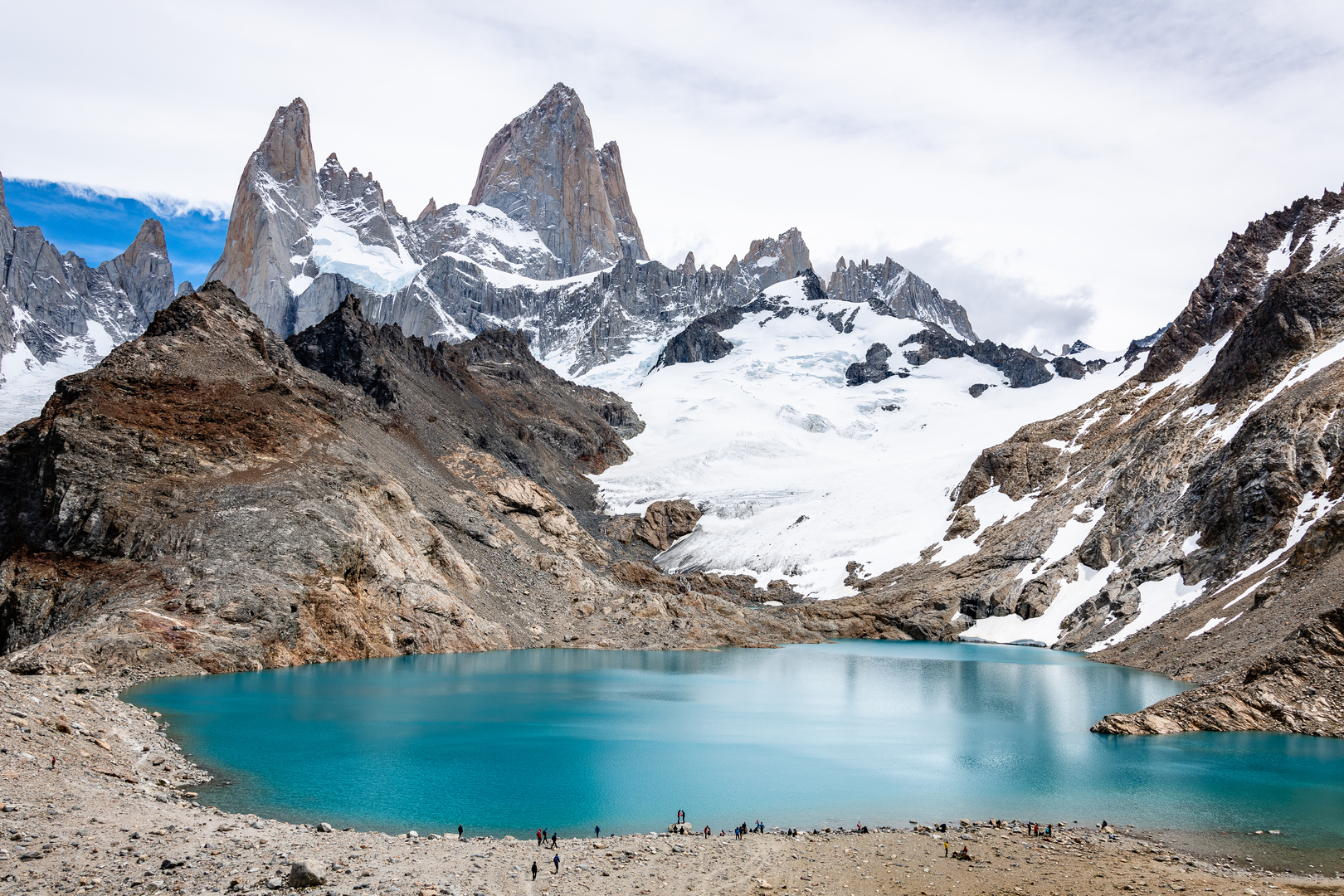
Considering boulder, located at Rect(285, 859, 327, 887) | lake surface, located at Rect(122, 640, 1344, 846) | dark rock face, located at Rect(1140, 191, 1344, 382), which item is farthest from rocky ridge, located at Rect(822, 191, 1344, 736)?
boulder, located at Rect(285, 859, 327, 887)

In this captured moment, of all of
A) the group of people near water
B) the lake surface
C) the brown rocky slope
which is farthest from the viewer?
the brown rocky slope

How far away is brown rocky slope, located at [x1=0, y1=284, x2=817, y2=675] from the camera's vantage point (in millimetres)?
49594

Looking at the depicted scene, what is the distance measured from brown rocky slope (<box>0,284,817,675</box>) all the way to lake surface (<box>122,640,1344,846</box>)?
4036mm

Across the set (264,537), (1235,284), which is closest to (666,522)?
(264,537)

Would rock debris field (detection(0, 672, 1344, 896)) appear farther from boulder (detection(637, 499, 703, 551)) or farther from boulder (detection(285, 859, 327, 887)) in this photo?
boulder (detection(637, 499, 703, 551))

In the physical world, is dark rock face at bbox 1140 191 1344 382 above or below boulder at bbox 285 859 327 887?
above

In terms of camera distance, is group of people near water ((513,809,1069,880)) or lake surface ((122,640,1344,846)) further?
lake surface ((122,640,1344,846))

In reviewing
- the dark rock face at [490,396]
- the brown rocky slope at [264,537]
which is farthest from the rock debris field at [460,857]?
the dark rock face at [490,396]

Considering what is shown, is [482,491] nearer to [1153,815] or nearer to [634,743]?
[634,743]

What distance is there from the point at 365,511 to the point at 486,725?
2897cm

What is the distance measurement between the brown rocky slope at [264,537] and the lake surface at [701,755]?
4.04 m

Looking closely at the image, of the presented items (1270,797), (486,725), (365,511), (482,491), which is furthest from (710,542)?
(1270,797)

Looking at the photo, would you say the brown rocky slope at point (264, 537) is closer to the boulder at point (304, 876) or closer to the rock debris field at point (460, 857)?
the rock debris field at point (460, 857)

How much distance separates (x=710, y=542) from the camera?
412ft
